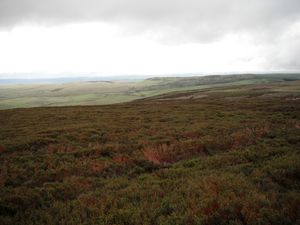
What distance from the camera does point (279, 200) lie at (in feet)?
22.8

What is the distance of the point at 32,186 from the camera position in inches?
381

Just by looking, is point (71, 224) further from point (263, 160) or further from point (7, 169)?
point (263, 160)

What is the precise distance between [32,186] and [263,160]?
1153 centimetres

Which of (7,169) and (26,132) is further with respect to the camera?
(26,132)

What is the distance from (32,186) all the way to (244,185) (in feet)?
30.1

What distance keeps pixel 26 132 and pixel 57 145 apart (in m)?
7.34

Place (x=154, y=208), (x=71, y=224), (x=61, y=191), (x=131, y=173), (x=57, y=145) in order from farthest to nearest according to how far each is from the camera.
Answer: (x=57, y=145), (x=131, y=173), (x=61, y=191), (x=154, y=208), (x=71, y=224)

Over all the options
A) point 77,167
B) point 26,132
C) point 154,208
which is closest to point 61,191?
point 77,167

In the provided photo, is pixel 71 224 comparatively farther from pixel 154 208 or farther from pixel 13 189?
pixel 13 189

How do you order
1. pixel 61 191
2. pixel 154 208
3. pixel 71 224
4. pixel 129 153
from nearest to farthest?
1. pixel 71 224
2. pixel 154 208
3. pixel 61 191
4. pixel 129 153

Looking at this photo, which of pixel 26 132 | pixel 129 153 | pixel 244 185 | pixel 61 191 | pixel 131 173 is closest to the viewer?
pixel 244 185

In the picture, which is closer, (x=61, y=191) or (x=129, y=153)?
(x=61, y=191)

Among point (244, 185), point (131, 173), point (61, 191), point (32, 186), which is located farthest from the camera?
point (131, 173)

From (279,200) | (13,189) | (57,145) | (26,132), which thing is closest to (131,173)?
(13,189)
